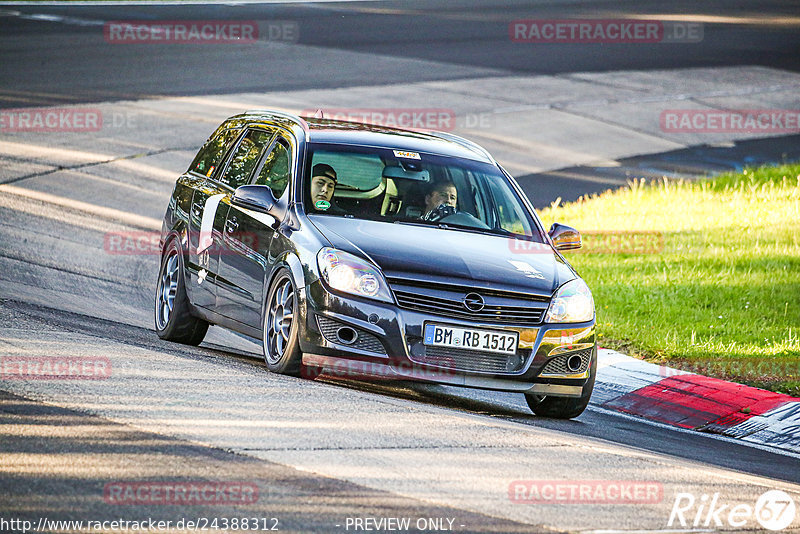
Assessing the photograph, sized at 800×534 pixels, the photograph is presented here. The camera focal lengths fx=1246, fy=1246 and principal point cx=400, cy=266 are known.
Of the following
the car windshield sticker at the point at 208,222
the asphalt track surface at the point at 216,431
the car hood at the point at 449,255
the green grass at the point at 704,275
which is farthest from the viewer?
the green grass at the point at 704,275

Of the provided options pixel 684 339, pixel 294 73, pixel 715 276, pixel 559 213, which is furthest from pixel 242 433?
pixel 294 73

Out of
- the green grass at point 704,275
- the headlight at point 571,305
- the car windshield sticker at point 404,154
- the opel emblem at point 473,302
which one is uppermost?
the car windshield sticker at point 404,154

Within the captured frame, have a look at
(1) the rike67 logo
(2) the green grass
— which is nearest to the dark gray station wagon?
(1) the rike67 logo

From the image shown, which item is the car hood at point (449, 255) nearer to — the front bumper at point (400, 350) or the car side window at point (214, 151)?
the front bumper at point (400, 350)

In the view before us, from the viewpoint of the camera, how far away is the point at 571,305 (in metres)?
8.20

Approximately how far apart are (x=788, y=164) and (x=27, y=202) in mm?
12337

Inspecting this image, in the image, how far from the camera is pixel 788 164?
2066cm

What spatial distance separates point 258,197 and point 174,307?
70.9 inches

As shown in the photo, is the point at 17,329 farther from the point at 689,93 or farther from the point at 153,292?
the point at 689,93

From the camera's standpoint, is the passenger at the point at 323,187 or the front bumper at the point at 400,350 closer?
the front bumper at the point at 400,350

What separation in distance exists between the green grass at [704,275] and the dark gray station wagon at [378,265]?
2301 mm

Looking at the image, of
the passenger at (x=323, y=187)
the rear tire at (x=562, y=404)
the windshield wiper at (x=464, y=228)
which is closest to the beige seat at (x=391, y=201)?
the windshield wiper at (x=464, y=228)

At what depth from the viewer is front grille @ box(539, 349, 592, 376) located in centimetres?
808

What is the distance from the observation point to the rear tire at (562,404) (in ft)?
27.7
